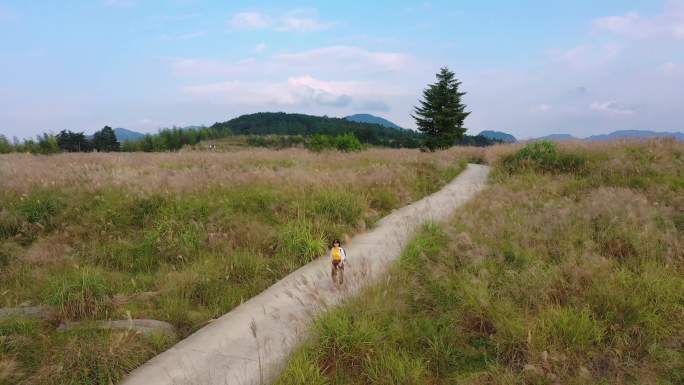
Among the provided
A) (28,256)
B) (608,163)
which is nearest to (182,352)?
(28,256)

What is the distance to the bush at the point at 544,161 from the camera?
483 inches

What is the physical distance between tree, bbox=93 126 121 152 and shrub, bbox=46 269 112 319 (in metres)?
88.2

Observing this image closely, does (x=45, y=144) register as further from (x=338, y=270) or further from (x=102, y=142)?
(x=338, y=270)

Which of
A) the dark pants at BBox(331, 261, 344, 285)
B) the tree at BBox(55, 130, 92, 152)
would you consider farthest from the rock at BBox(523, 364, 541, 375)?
the tree at BBox(55, 130, 92, 152)

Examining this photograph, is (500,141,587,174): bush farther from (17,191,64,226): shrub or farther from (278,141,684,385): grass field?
(17,191,64,226): shrub

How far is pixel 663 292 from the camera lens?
137 inches

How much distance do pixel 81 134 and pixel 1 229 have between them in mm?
93124

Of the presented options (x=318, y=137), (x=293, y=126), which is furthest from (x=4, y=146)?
(x=293, y=126)

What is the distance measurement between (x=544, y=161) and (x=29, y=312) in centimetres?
1447

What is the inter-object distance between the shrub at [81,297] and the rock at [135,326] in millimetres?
233

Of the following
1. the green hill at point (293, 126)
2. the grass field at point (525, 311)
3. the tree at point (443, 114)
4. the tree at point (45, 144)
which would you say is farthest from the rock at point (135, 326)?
the green hill at point (293, 126)

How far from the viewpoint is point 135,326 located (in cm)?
392

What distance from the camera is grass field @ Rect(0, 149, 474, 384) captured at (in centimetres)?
356

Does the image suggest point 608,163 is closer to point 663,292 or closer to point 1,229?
point 663,292
